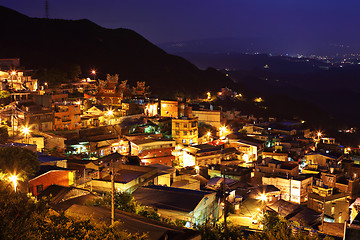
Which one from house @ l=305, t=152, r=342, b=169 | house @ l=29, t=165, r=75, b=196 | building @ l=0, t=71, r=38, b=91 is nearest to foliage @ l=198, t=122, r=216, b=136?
house @ l=305, t=152, r=342, b=169

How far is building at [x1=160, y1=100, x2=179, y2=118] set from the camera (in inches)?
1199

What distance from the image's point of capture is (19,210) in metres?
8.52

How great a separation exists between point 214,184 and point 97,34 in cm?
7057

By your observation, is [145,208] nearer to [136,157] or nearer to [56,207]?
[56,207]

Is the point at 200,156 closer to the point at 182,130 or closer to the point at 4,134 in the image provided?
the point at 182,130

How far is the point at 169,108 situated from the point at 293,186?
14280 mm

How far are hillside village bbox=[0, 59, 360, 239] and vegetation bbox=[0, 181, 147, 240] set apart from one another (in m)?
1.21

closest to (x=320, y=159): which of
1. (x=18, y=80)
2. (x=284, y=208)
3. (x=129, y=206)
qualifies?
(x=284, y=208)

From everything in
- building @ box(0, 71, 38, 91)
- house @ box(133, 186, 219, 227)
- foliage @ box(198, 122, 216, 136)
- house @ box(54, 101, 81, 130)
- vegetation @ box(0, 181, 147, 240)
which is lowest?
house @ box(133, 186, 219, 227)

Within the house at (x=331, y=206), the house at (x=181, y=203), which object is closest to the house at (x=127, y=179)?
the house at (x=181, y=203)

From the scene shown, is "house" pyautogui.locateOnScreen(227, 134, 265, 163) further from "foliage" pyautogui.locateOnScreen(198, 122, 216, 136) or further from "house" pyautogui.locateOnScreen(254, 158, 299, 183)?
"house" pyautogui.locateOnScreen(254, 158, 299, 183)

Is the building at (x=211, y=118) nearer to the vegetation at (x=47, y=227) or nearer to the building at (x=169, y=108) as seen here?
the building at (x=169, y=108)

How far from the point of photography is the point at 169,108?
3072 cm

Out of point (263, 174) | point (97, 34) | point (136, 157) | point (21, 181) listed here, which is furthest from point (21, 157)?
point (97, 34)
